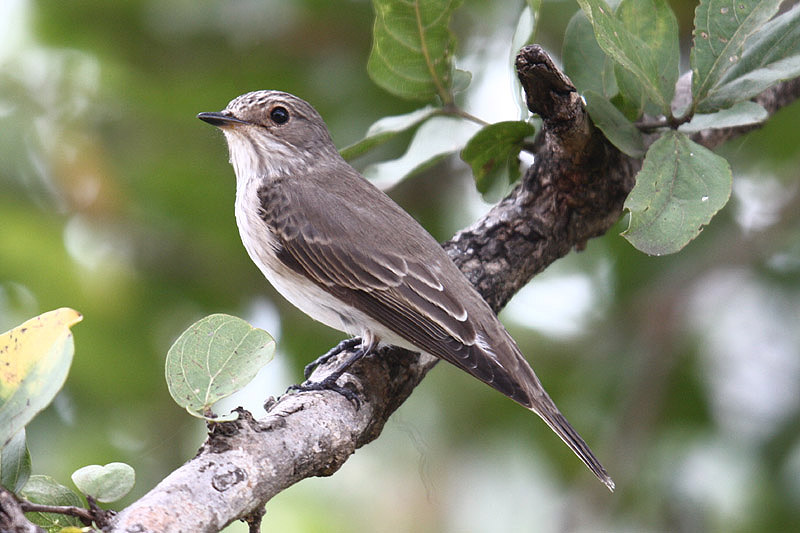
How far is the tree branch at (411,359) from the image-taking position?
81.9 inches

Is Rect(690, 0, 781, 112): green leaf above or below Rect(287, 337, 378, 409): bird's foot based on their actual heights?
above

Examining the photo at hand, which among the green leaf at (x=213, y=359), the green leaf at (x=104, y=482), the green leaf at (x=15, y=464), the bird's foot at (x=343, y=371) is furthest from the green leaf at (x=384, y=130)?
the green leaf at (x=15, y=464)

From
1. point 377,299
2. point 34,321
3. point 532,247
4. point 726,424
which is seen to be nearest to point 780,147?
point 726,424

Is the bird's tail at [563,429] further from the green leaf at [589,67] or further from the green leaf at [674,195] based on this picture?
the green leaf at [589,67]

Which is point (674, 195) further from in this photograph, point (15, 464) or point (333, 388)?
point (15, 464)

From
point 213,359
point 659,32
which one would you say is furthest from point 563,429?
point 213,359

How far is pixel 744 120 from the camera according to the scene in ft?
9.81

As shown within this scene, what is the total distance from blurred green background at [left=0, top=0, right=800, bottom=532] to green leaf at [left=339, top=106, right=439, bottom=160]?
1.39 meters

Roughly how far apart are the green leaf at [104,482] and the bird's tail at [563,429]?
1651 mm

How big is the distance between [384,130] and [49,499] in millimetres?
1957

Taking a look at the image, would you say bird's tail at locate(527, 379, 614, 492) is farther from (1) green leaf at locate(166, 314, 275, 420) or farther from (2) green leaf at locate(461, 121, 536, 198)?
(1) green leaf at locate(166, 314, 275, 420)

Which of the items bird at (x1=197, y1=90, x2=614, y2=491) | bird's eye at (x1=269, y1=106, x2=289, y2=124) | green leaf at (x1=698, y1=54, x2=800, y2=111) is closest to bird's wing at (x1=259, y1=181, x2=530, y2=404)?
bird at (x1=197, y1=90, x2=614, y2=491)

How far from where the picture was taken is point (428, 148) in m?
3.66

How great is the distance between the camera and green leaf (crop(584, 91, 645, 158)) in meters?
3.04
